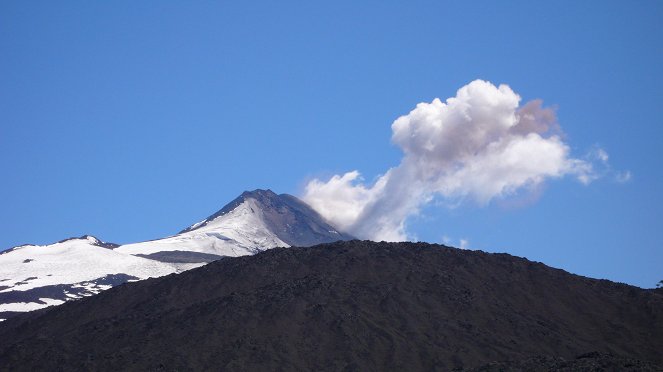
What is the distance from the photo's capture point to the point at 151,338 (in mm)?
93688

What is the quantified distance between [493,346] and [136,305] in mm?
42611

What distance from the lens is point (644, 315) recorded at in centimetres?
10081

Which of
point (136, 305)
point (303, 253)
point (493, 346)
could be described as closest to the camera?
point (493, 346)

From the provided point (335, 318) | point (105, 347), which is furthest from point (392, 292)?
point (105, 347)

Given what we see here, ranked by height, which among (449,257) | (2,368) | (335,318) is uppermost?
(449,257)

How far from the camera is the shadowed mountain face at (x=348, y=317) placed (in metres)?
88.4

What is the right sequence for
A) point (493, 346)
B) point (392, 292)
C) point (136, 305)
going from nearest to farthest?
point (493, 346) < point (392, 292) < point (136, 305)

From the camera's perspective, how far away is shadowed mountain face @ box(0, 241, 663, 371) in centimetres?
8844

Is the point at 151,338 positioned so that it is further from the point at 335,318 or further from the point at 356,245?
the point at 356,245

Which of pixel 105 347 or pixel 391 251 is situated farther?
pixel 391 251

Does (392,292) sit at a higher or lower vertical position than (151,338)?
higher

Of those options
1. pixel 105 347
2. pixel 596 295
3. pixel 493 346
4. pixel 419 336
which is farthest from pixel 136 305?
pixel 596 295

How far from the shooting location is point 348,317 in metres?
94.2

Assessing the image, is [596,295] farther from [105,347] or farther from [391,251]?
[105,347]
